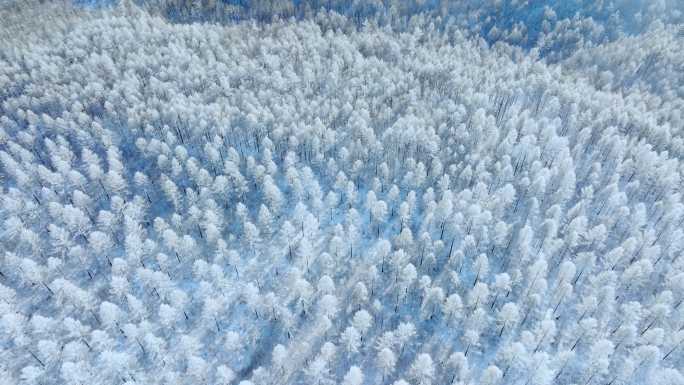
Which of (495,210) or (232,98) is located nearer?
(495,210)

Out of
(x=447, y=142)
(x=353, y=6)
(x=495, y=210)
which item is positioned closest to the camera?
(x=495, y=210)

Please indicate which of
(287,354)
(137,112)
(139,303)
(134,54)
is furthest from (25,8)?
(287,354)

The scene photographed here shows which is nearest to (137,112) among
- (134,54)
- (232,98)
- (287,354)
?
(232,98)

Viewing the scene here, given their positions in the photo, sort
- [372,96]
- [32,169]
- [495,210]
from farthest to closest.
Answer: [372,96] < [32,169] < [495,210]

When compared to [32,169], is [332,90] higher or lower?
higher

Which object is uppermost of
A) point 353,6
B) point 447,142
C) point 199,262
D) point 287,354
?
point 353,6

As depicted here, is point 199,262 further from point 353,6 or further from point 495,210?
point 353,6
